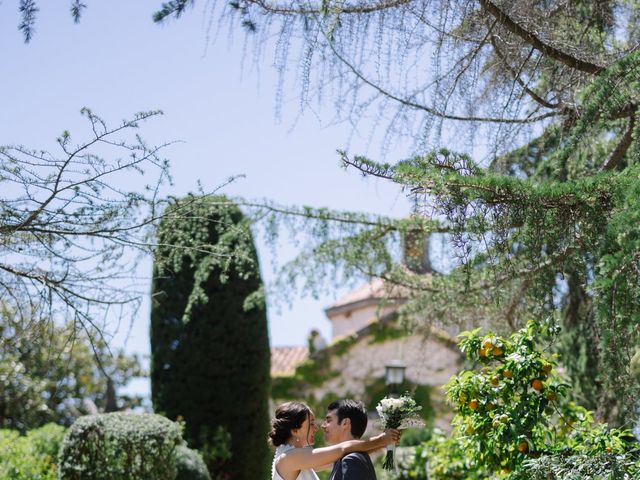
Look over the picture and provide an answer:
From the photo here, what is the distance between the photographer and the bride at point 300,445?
4465 millimetres

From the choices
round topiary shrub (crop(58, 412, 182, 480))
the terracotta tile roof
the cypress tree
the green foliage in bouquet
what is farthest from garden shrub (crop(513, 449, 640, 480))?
the terracotta tile roof

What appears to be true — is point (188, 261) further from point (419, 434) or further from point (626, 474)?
point (626, 474)

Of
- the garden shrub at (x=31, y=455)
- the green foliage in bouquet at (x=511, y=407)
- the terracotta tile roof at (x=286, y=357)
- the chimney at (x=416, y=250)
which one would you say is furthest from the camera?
the terracotta tile roof at (x=286, y=357)

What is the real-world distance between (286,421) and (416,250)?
325 centimetres

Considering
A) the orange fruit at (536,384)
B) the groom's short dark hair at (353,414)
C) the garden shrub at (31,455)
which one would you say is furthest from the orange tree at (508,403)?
the garden shrub at (31,455)

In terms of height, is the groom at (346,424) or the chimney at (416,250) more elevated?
the chimney at (416,250)

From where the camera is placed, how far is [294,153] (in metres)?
4.75

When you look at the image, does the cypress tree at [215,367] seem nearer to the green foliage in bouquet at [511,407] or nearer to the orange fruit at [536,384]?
the green foliage in bouquet at [511,407]

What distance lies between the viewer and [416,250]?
25.3ft

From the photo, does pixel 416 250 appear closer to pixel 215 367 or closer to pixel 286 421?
pixel 286 421

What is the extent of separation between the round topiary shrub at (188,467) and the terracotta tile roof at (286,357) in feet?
40.9

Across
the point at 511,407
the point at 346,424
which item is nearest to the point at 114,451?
the point at 511,407

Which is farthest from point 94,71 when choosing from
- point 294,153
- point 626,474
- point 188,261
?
point 188,261

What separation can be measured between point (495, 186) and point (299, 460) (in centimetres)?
175
